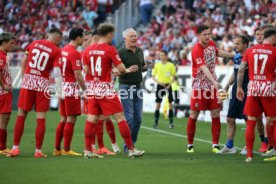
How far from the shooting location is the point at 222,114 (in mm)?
25672

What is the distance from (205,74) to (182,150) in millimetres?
1899

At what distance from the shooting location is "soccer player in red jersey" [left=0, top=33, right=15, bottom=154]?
15.0 meters

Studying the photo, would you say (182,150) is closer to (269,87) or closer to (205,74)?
(205,74)

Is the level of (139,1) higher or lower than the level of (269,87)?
higher

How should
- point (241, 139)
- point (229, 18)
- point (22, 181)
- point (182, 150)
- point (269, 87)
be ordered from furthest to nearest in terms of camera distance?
point (229, 18)
point (241, 139)
point (182, 150)
point (269, 87)
point (22, 181)

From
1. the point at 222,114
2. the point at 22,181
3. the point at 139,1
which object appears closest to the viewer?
the point at 22,181

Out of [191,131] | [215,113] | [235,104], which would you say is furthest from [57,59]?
[235,104]

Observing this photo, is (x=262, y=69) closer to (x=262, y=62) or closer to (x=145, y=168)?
(x=262, y=62)

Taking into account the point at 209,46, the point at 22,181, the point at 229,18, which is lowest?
the point at 22,181

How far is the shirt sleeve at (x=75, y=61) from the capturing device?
14.0 metres

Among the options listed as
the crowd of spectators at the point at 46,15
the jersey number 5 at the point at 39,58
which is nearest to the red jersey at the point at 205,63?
the jersey number 5 at the point at 39,58

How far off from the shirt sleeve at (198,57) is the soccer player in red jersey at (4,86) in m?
3.64

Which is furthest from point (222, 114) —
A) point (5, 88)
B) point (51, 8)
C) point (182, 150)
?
point (51, 8)

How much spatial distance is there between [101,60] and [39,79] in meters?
1.46
